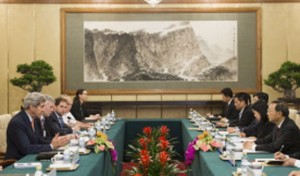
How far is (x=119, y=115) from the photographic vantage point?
10.1 meters

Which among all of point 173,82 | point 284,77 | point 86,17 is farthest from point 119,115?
point 284,77

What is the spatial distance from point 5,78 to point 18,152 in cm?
638

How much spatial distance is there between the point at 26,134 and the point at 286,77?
6.31 metres

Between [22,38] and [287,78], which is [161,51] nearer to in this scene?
[287,78]

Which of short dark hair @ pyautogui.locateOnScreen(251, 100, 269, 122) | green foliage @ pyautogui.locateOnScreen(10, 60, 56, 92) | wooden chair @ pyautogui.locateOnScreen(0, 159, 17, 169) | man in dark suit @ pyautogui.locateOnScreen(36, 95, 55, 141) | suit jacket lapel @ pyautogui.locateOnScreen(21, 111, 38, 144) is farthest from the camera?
green foliage @ pyautogui.locateOnScreen(10, 60, 56, 92)

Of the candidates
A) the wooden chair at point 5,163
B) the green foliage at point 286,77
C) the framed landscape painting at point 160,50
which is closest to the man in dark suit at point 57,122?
the wooden chair at point 5,163

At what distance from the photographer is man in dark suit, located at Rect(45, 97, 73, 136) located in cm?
553

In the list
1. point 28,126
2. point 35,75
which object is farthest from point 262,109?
point 35,75

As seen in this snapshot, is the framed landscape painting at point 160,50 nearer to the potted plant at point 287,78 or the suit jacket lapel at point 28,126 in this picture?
the potted plant at point 287,78

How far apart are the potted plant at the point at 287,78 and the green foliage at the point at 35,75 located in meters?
4.48

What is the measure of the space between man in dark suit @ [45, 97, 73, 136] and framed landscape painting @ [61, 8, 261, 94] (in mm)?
3585

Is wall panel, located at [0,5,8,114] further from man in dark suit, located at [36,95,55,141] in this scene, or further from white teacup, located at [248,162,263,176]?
white teacup, located at [248,162,263,176]

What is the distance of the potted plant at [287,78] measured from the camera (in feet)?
29.3

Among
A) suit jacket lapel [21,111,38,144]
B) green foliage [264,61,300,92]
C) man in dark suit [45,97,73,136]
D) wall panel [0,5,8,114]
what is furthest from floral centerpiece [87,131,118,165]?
wall panel [0,5,8,114]
